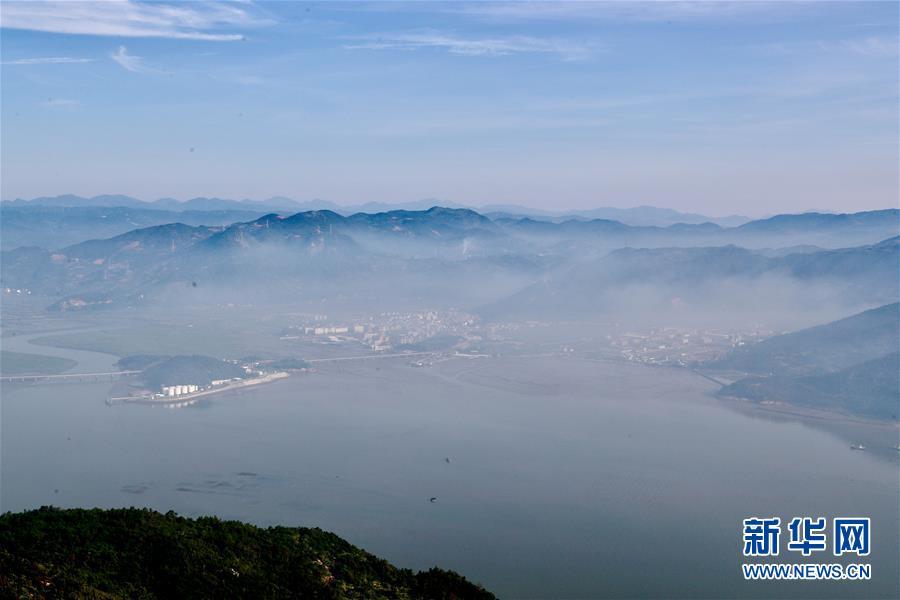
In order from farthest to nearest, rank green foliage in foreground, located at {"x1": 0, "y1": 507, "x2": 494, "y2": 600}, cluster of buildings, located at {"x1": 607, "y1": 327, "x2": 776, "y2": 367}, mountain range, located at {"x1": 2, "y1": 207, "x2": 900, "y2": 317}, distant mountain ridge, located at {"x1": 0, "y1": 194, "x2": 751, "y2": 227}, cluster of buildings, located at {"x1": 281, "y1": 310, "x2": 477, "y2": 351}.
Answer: distant mountain ridge, located at {"x1": 0, "y1": 194, "x2": 751, "y2": 227} < mountain range, located at {"x1": 2, "y1": 207, "x2": 900, "y2": 317} < cluster of buildings, located at {"x1": 281, "y1": 310, "x2": 477, "y2": 351} < cluster of buildings, located at {"x1": 607, "y1": 327, "x2": 776, "y2": 367} < green foliage in foreground, located at {"x1": 0, "y1": 507, "x2": 494, "y2": 600}

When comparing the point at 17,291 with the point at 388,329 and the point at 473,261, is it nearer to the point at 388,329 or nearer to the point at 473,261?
the point at 388,329

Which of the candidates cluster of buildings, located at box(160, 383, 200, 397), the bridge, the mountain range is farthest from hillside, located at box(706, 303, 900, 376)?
the bridge

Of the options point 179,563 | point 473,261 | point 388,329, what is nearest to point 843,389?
point 179,563

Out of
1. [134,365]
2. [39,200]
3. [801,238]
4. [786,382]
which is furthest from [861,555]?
[39,200]

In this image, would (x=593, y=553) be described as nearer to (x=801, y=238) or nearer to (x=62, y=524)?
(x=62, y=524)

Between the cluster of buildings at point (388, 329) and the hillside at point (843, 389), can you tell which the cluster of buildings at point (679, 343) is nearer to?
the hillside at point (843, 389)

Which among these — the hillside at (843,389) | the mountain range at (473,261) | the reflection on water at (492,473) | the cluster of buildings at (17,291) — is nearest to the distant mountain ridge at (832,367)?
the hillside at (843,389)

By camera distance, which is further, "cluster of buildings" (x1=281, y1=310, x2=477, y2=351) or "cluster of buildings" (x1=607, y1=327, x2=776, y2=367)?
"cluster of buildings" (x1=281, y1=310, x2=477, y2=351)

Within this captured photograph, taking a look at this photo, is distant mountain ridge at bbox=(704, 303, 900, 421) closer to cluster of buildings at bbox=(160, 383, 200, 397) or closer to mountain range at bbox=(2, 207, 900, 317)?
mountain range at bbox=(2, 207, 900, 317)
